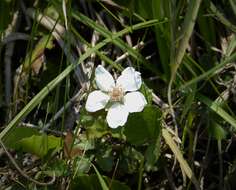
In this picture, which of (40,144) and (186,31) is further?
(40,144)

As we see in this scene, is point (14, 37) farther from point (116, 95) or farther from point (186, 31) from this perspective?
point (186, 31)

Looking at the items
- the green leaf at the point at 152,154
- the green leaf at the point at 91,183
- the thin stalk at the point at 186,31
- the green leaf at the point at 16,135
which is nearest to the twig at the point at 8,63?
the green leaf at the point at 16,135

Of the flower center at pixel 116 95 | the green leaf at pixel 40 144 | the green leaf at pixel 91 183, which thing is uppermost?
the flower center at pixel 116 95

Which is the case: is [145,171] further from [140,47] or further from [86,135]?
[140,47]

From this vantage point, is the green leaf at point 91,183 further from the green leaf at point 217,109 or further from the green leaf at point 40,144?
the green leaf at point 217,109

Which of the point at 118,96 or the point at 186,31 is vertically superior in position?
the point at 186,31

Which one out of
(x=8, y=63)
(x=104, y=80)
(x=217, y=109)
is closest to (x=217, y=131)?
(x=217, y=109)

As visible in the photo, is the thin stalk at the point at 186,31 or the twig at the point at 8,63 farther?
the twig at the point at 8,63
